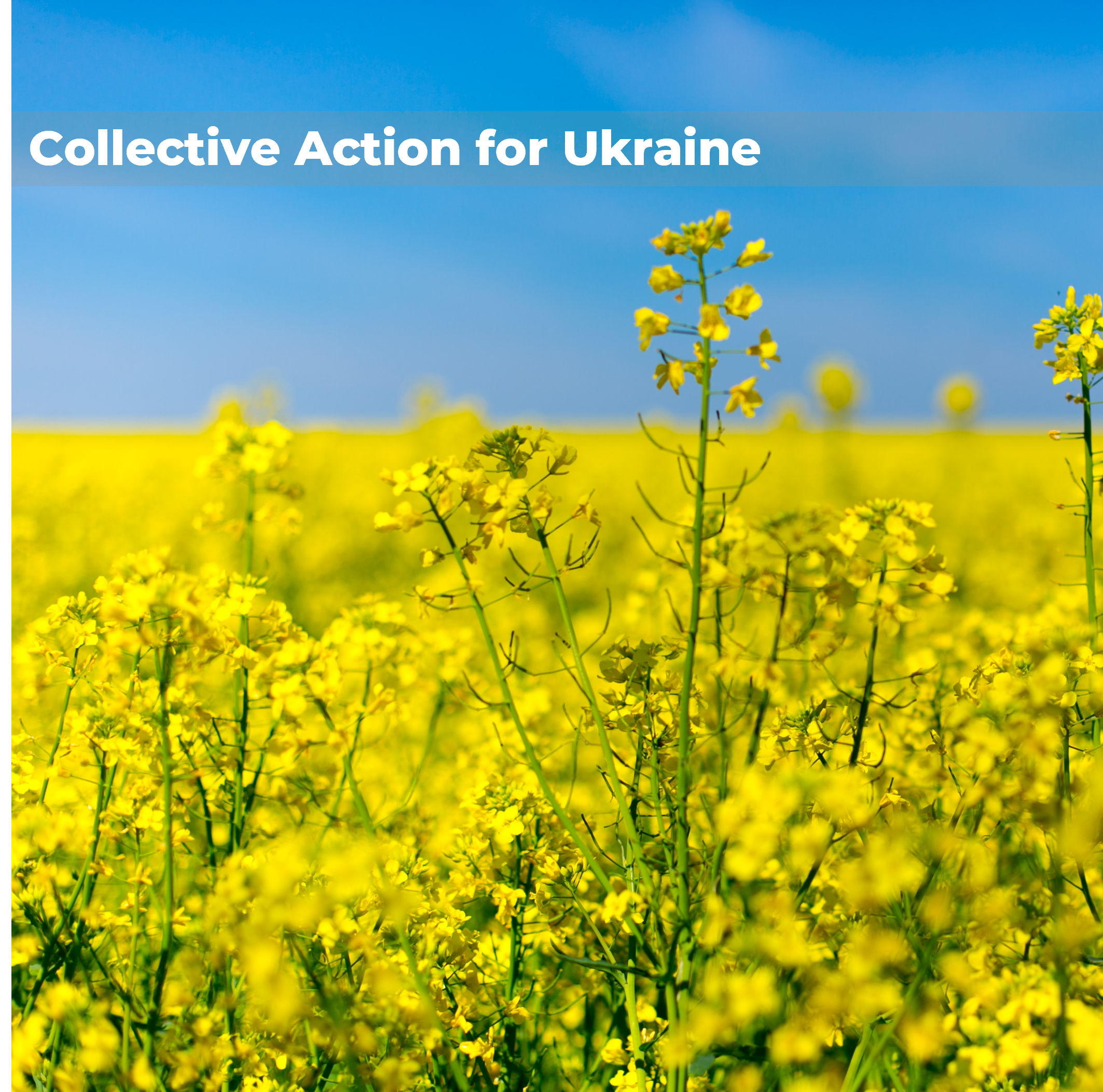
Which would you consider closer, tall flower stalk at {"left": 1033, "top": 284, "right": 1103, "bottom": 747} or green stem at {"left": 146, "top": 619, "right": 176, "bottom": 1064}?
green stem at {"left": 146, "top": 619, "right": 176, "bottom": 1064}

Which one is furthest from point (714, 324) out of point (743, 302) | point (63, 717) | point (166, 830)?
point (63, 717)

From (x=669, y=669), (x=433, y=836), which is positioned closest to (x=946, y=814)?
(x=669, y=669)

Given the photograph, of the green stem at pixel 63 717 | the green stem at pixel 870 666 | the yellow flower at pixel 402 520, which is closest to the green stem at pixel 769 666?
the green stem at pixel 870 666

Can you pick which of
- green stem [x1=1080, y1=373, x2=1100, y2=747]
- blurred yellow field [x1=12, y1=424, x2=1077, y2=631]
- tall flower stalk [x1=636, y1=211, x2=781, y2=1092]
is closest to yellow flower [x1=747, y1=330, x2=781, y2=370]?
tall flower stalk [x1=636, y1=211, x2=781, y2=1092]

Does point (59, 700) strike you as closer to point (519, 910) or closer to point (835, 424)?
point (519, 910)

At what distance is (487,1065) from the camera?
1942 mm

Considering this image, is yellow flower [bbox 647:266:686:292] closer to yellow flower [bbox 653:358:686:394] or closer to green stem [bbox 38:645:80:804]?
yellow flower [bbox 653:358:686:394]

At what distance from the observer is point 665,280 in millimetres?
1324

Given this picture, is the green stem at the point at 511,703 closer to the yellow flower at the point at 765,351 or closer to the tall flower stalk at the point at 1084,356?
the yellow flower at the point at 765,351

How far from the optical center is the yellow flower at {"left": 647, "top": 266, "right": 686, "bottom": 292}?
1.32 m

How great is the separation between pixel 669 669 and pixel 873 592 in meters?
0.50

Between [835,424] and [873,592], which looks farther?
[835,424]

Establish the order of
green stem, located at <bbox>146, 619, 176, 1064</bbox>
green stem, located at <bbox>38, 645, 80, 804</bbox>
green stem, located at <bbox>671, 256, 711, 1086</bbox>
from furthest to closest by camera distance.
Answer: green stem, located at <bbox>38, 645, 80, 804</bbox> → green stem, located at <bbox>146, 619, 176, 1064</bbox> → green stem, located at <bbox>671, 256, 711, 1086</bbox>

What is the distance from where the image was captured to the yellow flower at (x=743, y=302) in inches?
51.0
